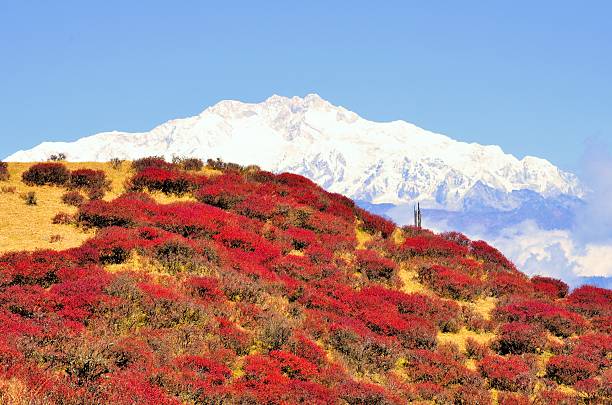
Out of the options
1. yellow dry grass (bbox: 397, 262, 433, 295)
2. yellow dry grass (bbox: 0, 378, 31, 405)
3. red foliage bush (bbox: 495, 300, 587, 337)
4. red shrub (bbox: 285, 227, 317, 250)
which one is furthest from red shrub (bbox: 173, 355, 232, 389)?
red foliage bush (bbox: 495, 300, 587, 337)

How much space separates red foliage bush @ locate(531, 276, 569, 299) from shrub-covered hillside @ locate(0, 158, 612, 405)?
14 cm

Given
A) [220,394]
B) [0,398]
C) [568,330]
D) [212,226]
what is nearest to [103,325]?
[220,394]

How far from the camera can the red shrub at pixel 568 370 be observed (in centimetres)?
1644

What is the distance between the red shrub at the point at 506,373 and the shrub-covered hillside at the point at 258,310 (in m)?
0.05

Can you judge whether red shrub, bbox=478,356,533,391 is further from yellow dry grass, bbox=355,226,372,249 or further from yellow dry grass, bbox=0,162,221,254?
yellow dry grass, bbox=0,162,221,254

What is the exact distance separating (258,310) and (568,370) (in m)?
9.24

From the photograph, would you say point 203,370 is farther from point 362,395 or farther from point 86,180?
point 86,180

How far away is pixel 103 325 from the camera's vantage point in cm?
1320

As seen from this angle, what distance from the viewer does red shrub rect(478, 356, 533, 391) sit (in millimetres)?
15531

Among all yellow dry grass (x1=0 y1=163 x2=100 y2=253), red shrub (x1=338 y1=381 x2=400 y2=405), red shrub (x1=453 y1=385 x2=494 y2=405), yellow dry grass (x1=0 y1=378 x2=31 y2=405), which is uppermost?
yellow dry grass (x1=0 y1=163 x2=100 y2=253)

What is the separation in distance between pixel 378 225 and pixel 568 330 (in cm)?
1221

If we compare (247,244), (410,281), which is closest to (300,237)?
(247,244)

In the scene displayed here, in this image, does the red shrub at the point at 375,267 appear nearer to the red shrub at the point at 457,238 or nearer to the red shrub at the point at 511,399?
the red shrub at the point at 457,238

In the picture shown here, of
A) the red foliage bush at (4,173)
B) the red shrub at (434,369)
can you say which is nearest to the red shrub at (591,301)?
the red shrub at (434,369)
